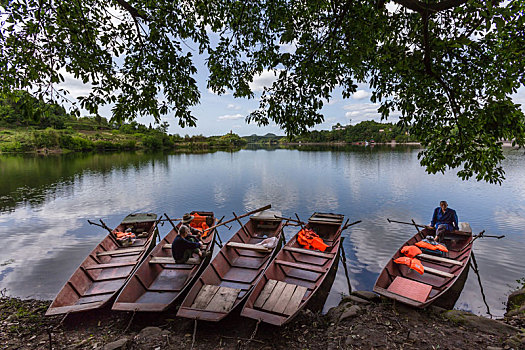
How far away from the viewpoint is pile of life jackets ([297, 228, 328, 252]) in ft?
34.7

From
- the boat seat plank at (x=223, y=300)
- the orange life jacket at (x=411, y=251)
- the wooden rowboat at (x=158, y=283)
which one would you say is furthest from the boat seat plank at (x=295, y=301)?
the orange life jacket at (x=411, y=251)

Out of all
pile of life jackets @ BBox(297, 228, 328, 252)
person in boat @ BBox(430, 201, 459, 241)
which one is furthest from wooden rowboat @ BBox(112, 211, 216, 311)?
person in boat @ BBox(430, 201, 459, 241)

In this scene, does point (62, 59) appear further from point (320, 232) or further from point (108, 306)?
point (320, 232)

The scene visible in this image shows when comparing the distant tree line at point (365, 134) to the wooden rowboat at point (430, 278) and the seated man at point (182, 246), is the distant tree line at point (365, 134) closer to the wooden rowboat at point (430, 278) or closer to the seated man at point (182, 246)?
the wooden rowboat at point (430, 278)

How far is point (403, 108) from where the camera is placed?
6035mm

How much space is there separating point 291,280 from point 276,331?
225cm

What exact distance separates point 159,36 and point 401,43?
19.6 ft

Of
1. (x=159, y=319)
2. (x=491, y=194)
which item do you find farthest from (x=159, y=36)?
(x=491, y=194)

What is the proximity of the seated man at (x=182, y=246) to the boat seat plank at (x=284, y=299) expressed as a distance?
136 inches

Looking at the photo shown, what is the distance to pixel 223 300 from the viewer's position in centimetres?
713

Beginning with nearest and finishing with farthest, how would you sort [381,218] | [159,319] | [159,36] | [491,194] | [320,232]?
1. [159,36]
2. [159,319]
3. [320,232]
4. [381,218]
5. [491,194]

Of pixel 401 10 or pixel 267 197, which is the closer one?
pixel 401 10

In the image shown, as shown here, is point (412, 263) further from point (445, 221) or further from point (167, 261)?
point (167, 261)

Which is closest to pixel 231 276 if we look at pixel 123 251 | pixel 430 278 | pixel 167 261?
pixel 167 261
